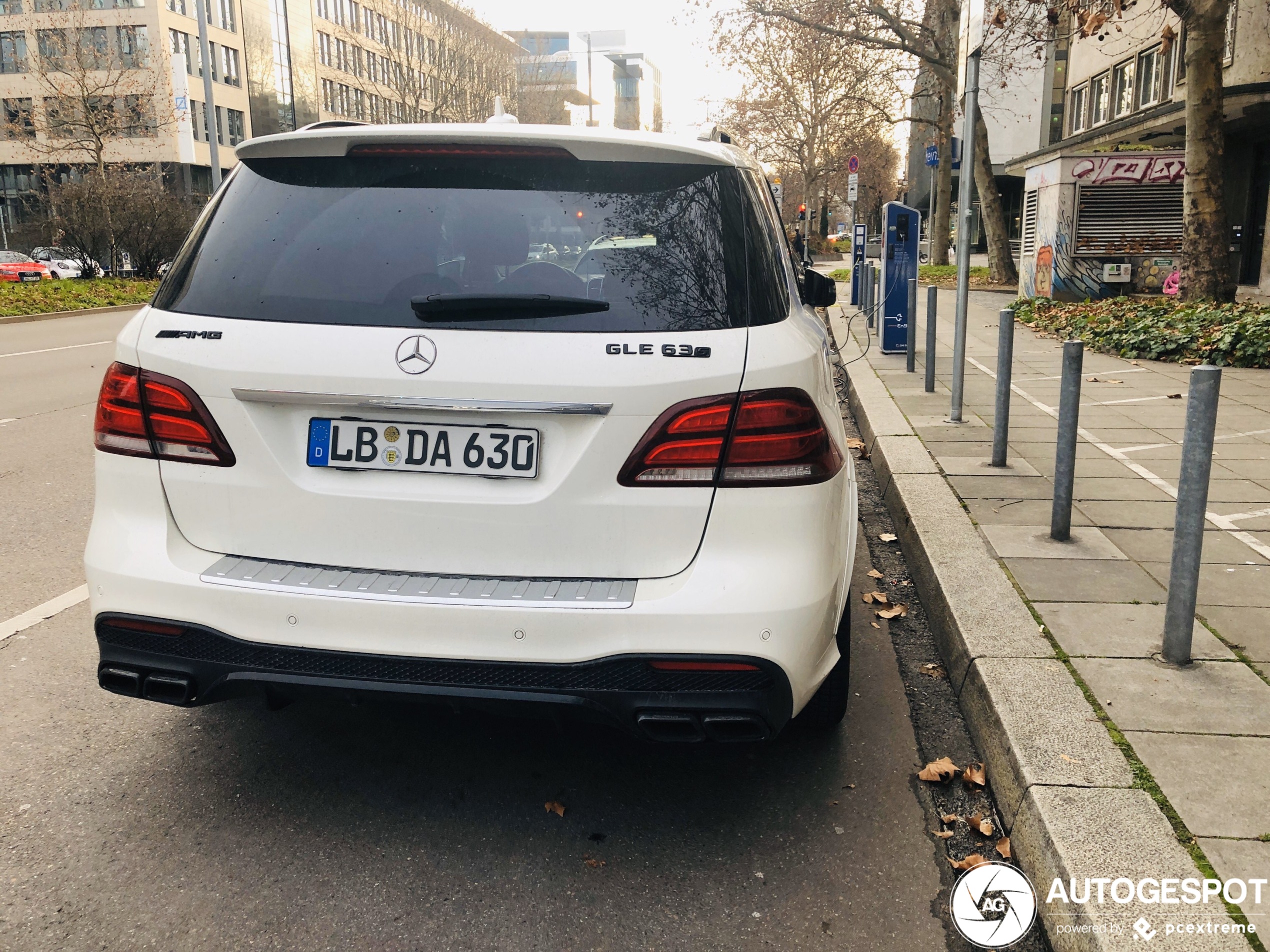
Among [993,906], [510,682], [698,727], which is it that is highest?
[510,682]

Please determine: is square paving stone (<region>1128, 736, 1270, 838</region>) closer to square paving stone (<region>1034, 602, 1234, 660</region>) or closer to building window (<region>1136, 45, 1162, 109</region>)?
square paving stone (<region>1034, 602, 1234, 660</region>)

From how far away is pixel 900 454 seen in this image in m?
6.95

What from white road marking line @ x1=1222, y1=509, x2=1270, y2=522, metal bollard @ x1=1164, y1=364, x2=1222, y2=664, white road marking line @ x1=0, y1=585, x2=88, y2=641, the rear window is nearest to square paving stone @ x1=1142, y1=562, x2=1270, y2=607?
metal bollard @ x1=1164, y1=364, x2=1222, y2=664

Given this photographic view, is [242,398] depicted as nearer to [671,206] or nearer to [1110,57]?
[671,206]

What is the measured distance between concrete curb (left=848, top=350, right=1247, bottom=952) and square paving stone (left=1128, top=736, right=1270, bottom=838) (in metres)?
0.08

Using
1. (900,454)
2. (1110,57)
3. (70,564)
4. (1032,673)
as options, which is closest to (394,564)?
(1032,673)

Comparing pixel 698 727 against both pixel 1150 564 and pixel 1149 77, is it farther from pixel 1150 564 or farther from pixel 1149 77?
pixel 1149 77

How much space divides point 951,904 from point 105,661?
6.98ft

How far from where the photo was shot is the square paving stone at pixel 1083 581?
13.8ft

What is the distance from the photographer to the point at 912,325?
1117 centimetres

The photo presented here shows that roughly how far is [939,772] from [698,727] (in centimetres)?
99

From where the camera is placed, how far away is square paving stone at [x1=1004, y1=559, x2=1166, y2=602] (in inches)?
165

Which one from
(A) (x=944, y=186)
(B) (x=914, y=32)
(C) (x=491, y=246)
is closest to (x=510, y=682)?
(C) (x=491, y=246)

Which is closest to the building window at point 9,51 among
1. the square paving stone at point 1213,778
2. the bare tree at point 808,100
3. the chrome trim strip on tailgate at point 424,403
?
A: the bare tree at point 808,100
